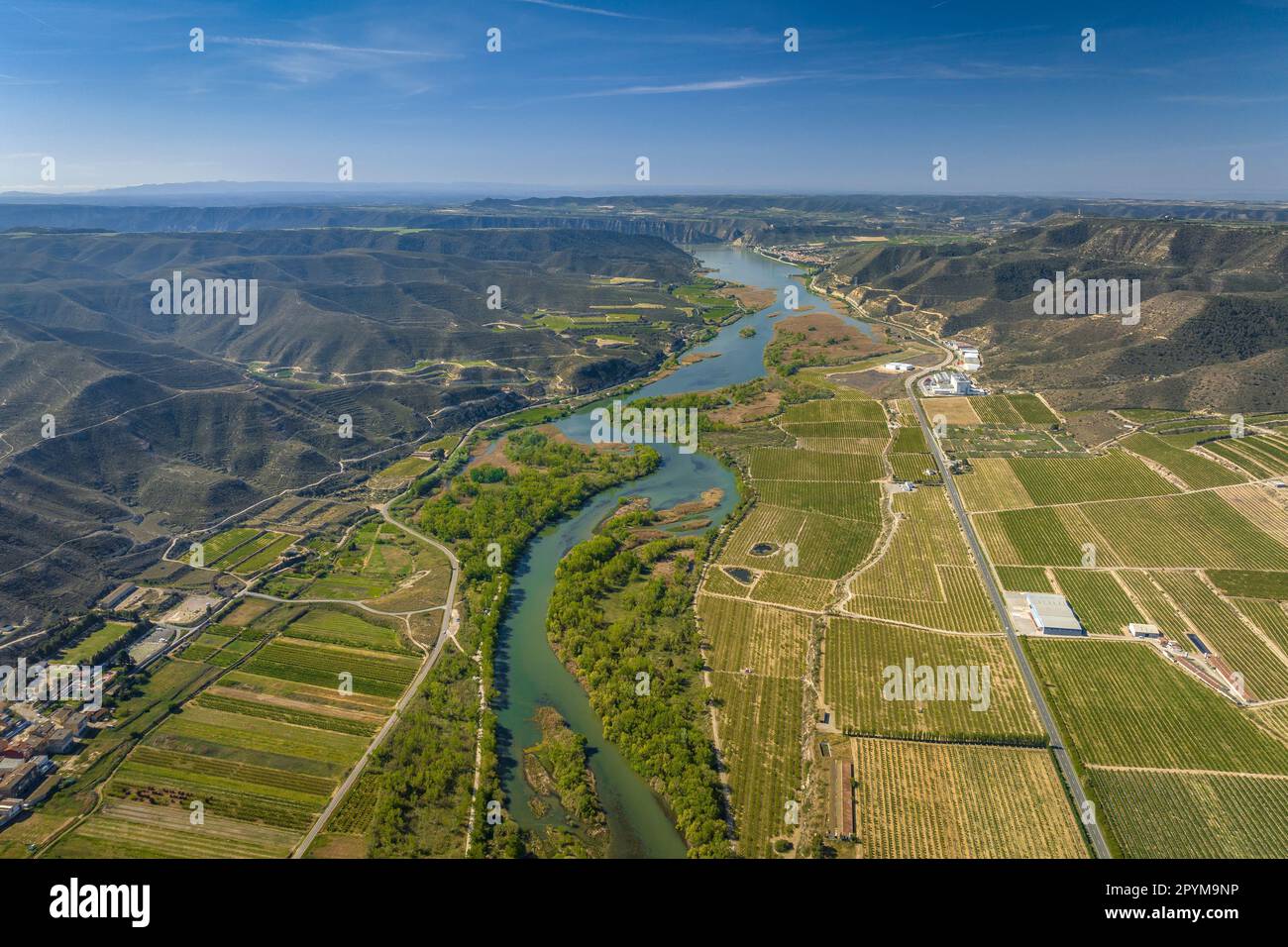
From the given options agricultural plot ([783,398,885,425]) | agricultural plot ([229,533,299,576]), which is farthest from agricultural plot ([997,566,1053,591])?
agricultural plot ([229,533,299,576])

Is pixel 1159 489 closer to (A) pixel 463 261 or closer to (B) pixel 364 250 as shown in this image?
(A) pixel 463 261

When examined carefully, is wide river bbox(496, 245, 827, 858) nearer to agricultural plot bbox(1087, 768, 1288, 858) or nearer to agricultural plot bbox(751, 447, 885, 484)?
agricultural plot bbox(751, 447, 885, 484)

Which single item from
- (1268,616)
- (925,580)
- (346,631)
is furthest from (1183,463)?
(346,631)

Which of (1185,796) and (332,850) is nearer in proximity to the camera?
(332,850)

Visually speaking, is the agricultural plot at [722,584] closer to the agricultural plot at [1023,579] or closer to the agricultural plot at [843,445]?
the agricultural plot at [1023,579]

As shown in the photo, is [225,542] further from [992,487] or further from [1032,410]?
[1032,410]

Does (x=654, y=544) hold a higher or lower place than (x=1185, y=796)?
higher
